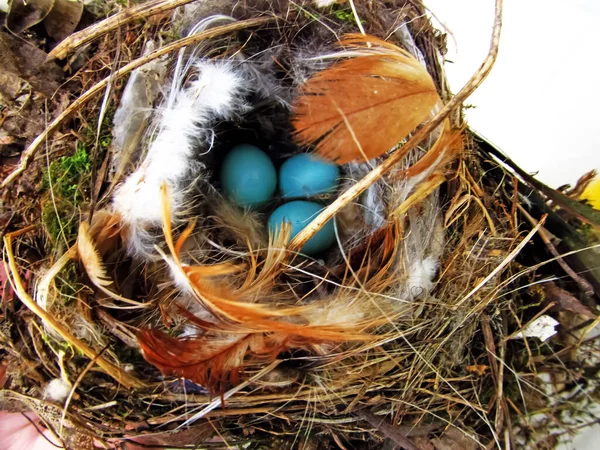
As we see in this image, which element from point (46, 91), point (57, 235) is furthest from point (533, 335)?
point (46, 91)

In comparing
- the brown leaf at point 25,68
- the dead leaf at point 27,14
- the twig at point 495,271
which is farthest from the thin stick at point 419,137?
the dead leaf at point 27,14

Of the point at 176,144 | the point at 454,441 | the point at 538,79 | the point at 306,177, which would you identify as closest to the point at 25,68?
the point at 176,144

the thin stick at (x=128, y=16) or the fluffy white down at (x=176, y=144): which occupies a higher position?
the thin stick at (x=128, y=16)

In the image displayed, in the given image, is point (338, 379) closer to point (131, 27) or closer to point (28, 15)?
point (131, 27)

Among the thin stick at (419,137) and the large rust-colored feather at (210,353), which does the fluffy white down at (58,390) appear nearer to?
the large rust-colored feather at (210,353)

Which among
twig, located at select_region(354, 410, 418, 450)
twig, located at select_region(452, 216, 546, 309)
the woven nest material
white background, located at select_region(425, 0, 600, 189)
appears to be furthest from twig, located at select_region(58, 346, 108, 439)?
white background, located at select_region(425, 0, 600, 189)

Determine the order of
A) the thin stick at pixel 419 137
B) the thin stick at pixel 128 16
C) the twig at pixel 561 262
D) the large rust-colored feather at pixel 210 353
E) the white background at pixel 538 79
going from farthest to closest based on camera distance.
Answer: the white background at pixel 538 79
the twig at pixel 561 262
the thin stick at pixel 128 16
the large rust-colored feather at pixel 210 353
the thin stick at pixel 419 137

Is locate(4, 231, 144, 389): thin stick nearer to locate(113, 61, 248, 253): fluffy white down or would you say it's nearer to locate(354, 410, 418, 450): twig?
locate(113, 61, 248, 253): fluffy white down
